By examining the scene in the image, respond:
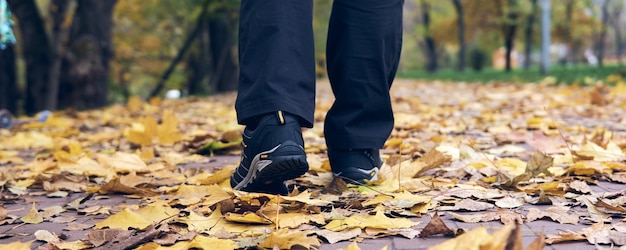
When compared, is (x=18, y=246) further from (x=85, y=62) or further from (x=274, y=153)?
(x=85, y=62)

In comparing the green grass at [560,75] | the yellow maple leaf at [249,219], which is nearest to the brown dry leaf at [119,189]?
the yellow maple leaf at [249,219]

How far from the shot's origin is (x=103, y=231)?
1.40 m

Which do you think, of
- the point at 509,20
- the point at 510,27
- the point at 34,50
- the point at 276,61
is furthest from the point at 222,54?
the point at 510,27

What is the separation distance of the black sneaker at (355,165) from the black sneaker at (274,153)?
0.27m

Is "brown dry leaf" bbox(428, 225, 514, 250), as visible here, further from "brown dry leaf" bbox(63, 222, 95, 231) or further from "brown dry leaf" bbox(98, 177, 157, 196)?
"brown dry leaf" bbox(98, 177, 157, 196)

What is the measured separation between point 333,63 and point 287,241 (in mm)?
784

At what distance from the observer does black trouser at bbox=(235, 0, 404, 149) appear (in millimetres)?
1645

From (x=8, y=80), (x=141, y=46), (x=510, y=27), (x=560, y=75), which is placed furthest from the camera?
(x=510, y=27)

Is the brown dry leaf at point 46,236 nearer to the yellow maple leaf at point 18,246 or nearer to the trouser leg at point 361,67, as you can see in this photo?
the yellow maple leaf at point 18,246

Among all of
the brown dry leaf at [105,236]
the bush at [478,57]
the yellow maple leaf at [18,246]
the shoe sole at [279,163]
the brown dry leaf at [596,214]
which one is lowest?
the bush at [478,57]

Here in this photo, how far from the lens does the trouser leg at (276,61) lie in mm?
1634

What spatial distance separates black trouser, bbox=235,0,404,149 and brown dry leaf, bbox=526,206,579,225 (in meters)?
0.55

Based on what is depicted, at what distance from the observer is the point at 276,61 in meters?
1.64

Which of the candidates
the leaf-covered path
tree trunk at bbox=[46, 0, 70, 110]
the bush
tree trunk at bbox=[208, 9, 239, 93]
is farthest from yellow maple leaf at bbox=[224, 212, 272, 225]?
the bush
